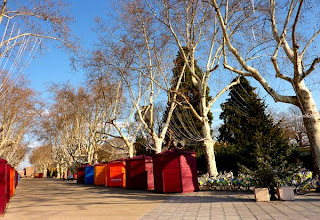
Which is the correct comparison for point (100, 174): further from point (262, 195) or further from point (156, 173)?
point (262, 195)

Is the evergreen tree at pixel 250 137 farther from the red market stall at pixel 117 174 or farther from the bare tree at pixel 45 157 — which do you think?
the bare tree at pixel 45 157

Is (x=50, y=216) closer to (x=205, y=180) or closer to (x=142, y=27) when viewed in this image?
(x=205, y=180)

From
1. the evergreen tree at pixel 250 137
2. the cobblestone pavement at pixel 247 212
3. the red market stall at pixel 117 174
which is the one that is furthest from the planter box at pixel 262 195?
the red market stall at pixel 117 174

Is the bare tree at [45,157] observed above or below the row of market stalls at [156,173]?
above

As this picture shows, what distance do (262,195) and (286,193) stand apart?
2.49ft

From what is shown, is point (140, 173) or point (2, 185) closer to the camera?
point (2, 185)

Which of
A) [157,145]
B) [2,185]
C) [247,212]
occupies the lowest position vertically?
[247,212]

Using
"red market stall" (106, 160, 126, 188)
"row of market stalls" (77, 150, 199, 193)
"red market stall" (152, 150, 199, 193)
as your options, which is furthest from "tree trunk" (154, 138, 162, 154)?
"red market stall" (152, 150, 199, 193)

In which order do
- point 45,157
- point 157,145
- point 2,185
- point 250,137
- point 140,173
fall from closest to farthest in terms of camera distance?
point 2,185 → point 250,137 → point 140,173 → point 157,145 → point 45,157

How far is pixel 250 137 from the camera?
1533 centimetres

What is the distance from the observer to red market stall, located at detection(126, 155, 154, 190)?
17.1m

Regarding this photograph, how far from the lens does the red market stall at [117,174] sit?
20906mm

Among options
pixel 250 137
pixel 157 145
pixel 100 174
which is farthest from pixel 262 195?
pixel 100 174

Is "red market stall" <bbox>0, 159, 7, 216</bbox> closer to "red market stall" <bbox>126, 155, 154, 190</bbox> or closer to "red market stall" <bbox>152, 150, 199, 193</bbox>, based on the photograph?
"red market stall" <bbox>152, 150, 199, 193</bbox>
